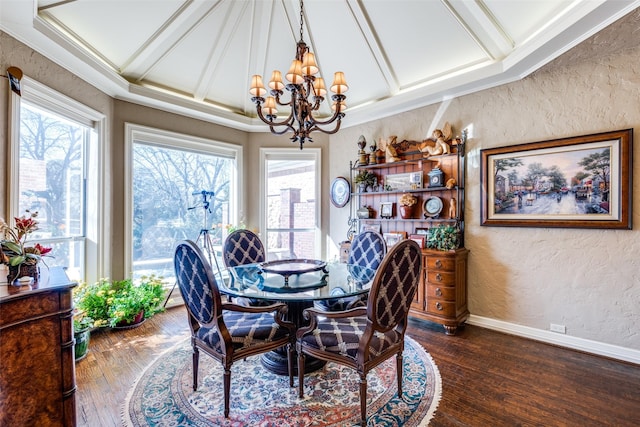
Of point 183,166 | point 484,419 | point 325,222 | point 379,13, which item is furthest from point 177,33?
point 484,419

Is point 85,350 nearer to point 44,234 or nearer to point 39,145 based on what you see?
point 44,234

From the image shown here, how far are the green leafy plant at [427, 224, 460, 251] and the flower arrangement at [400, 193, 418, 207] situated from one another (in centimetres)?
47

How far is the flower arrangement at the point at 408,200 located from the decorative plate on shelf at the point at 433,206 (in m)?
0.14

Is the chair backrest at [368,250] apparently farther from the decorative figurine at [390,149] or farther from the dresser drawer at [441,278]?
the decorative figurine at [390,149]

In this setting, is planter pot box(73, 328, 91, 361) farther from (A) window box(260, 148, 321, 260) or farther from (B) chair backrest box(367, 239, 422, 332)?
(A) window box(260, 148, 321, 260)

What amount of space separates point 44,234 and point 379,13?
395cm

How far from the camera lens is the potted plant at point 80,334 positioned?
2.49 metres

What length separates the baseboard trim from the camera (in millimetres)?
2576

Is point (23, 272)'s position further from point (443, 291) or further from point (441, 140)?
point (441, 140)

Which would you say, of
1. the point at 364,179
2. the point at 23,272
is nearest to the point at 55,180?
the point at 23,272

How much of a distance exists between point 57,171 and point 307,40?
10.1ft

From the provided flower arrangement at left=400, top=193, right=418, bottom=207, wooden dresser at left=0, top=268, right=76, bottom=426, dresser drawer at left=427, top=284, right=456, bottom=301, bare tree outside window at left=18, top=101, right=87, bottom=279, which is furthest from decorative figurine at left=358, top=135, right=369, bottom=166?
wooden dresser at left=0, top=268, right=76, bottom=426

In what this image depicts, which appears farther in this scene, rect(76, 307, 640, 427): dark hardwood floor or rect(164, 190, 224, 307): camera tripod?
rect(164, 190, 224, 307): camera tripod

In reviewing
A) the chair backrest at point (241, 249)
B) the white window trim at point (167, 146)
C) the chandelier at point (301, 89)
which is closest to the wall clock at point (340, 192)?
the white window trim at point (167, 146)
